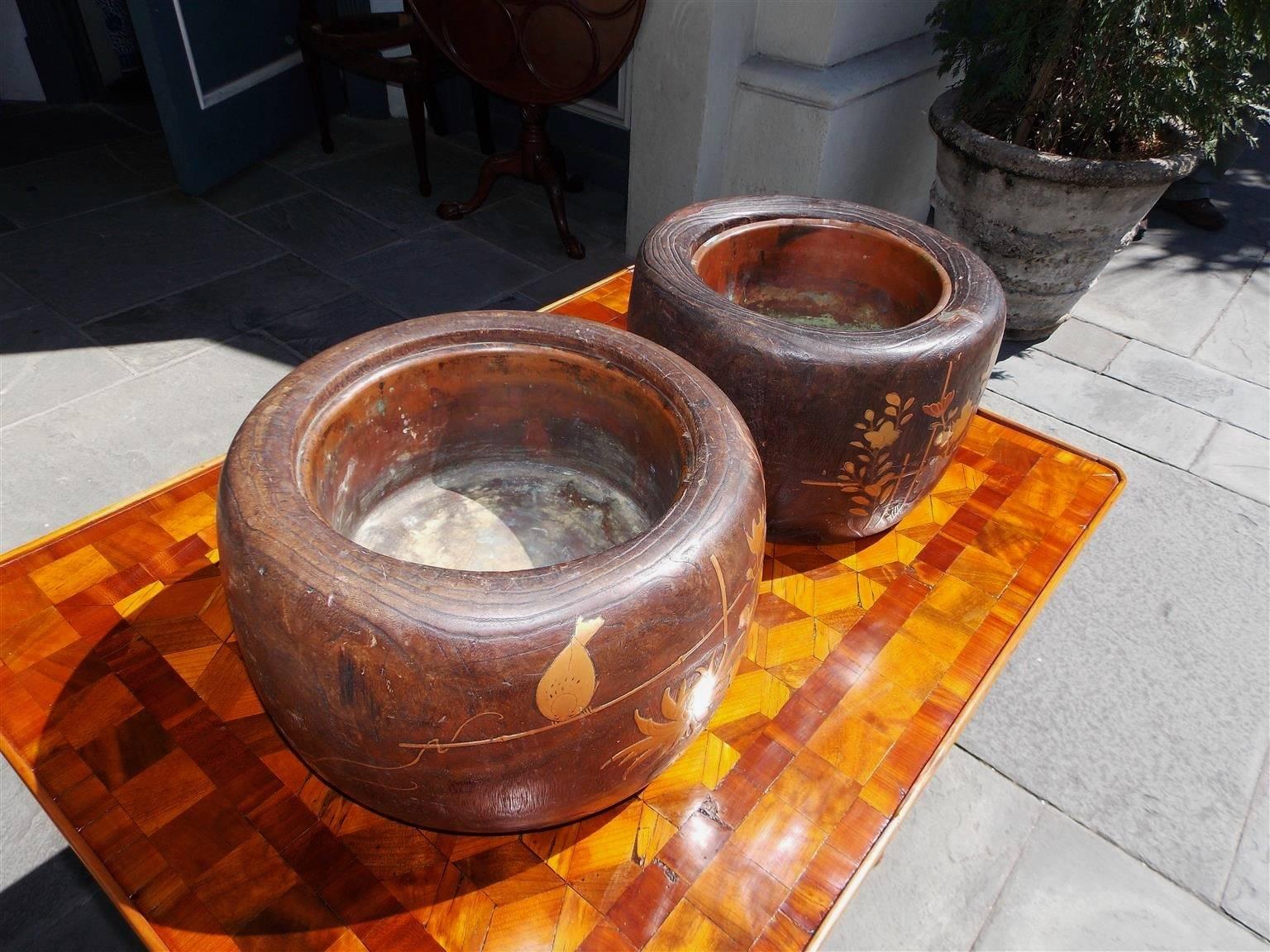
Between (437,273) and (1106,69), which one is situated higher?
(1106,69)

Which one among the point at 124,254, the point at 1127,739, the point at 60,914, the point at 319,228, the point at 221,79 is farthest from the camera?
the point at 221,79

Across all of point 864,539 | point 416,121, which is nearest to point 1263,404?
point 864,539

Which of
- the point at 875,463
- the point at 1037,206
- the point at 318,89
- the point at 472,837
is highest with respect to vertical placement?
the point at 875,463

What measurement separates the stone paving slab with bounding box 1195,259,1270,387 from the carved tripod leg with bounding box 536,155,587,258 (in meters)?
2.02

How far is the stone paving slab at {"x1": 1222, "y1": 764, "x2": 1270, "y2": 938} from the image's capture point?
4.42 ft

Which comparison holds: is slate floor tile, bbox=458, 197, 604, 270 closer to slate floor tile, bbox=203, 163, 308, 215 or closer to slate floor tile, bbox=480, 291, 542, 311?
slate floor tile, bbox=480, 291, 542, 311

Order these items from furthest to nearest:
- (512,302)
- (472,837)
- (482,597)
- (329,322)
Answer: (512,302) < (329,322) < (472,837) < (482,597)

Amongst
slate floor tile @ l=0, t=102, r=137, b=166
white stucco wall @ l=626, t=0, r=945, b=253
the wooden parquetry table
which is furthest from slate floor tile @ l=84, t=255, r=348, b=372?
slate floor tile @ l=0, t=102, r=137, b=166

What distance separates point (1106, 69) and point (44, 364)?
2.87 m

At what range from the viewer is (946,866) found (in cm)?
138

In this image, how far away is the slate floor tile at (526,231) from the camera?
297 cm

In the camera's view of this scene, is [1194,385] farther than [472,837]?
Yes

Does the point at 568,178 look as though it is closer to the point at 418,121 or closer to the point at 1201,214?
the point at 418,121

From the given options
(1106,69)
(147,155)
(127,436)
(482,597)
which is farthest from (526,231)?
(482,597)
